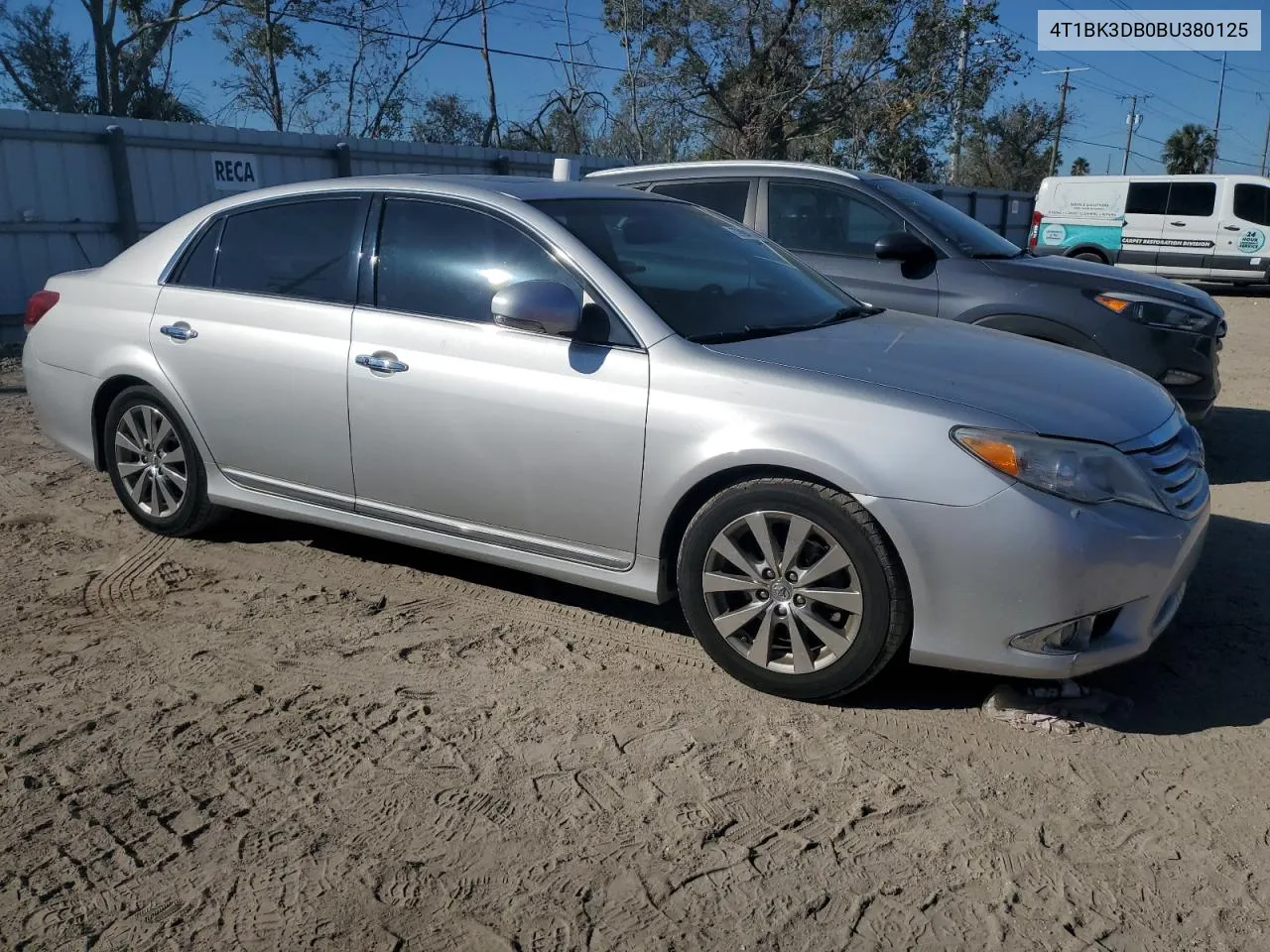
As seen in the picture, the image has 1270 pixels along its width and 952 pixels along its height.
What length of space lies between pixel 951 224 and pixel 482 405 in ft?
13.5

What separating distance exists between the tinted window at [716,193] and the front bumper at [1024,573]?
14.2 feet

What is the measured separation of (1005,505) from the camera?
312 centimetres

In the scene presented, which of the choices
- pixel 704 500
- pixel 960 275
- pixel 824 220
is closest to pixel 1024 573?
pixel 704 500

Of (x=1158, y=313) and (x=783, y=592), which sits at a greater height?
(x=1158, y=313)

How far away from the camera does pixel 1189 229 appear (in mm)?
20250

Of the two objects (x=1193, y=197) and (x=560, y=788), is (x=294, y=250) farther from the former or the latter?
(x=1193, y=197)

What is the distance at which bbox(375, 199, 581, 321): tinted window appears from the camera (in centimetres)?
404

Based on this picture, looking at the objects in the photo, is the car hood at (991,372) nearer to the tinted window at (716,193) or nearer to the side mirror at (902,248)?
the side mirror at (902,248)

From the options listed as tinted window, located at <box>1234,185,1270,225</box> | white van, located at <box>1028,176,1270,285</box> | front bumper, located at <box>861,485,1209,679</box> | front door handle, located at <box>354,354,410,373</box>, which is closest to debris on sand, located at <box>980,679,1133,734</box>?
front bumper, located at <box>861,485,1209,679</box>

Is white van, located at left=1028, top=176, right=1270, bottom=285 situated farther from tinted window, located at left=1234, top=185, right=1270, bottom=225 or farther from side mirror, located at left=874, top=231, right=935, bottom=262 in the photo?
side mirror, located at left=874, top=231, right=935, bottom=262

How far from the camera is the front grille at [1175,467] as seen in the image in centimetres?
341

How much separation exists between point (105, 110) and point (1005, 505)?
2294 cm

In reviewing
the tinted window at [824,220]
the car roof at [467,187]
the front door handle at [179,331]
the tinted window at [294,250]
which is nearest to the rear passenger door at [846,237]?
the tinted window at [824,220]

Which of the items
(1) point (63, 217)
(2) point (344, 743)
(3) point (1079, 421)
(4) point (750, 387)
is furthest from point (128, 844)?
(1) point (63, 217)
